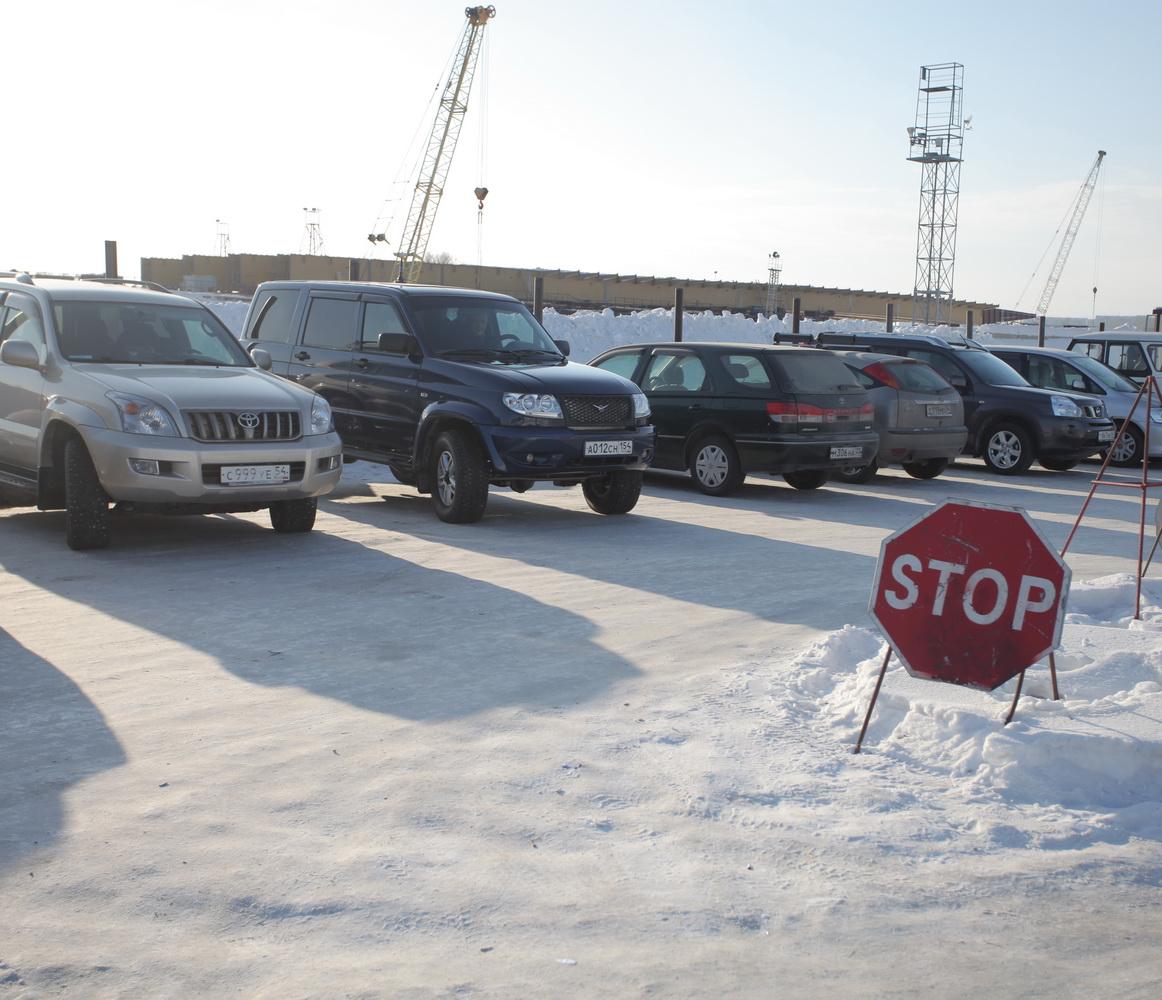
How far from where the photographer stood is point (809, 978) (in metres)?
3.40

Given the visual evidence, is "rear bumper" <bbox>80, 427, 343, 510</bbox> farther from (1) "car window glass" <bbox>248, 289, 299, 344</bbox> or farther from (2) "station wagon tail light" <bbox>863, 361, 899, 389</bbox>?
(2) "station wagon tail light" <bbox>863, 361, 899, 389</bbox>

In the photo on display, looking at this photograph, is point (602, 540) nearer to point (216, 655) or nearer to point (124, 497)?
point (124, 497)

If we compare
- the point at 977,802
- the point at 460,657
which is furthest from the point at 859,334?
the point at 977,802

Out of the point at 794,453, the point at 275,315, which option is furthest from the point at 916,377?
the point at 275,315

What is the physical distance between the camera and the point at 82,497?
9312 millimetres

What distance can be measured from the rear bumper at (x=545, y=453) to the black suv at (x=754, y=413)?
251 centimetres

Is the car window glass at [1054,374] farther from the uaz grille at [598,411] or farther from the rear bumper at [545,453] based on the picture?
the rear bumper at [545,453]

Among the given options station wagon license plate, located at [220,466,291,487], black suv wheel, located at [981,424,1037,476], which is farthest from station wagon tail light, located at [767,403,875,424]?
station wagon license plate, located at [220,466,291,487]

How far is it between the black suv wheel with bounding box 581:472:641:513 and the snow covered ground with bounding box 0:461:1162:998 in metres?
3.66

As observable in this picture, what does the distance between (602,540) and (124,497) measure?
365 cm

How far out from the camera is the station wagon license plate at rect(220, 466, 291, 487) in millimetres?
9398

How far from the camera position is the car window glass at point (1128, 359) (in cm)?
2075

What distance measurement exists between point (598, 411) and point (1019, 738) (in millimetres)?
6736

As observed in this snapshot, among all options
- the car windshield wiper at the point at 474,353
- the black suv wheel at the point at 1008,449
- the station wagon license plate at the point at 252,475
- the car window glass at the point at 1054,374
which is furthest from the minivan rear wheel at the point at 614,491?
the car window glass at the point at 1054,374
